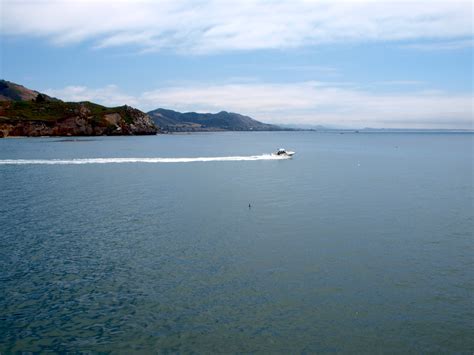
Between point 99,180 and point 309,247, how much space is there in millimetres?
50479

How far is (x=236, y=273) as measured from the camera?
29.5 meters

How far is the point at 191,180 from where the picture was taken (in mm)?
77562

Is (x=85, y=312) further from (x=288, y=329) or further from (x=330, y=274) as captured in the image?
(x=330, y=274)

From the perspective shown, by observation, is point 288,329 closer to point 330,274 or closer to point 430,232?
point 330,274

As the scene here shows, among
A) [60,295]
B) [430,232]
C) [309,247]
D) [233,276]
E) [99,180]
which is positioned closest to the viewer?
[60,295]

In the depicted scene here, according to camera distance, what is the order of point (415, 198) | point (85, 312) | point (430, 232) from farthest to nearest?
point (415, 198) → point (430, 232) → point (85, 312)

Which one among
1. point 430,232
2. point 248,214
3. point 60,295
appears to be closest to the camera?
point 60,295

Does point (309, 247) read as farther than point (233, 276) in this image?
Yes

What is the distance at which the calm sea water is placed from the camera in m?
21.3

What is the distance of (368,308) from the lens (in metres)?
Result: 24.4

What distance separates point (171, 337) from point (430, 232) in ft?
94.1

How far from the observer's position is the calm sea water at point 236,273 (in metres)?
21.3

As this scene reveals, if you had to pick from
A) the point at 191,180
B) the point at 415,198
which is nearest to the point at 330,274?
the point at 415,198

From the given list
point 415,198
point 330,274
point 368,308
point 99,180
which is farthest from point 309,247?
point 99,180
